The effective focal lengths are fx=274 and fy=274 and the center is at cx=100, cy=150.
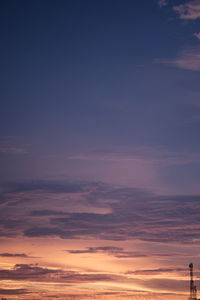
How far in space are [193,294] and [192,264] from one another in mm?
16015

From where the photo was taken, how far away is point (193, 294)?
124375 mm

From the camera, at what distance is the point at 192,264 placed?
12019 centimetres

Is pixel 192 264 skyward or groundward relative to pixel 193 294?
skyward
